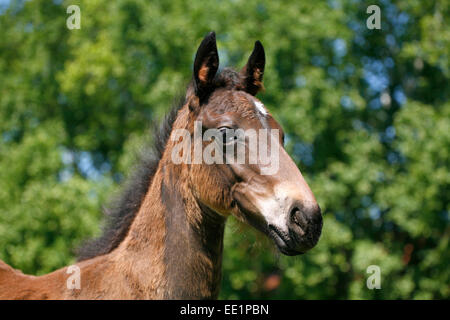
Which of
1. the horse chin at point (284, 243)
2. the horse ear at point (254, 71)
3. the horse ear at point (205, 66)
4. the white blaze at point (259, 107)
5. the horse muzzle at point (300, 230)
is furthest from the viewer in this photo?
the horse ear at point (254, 71)

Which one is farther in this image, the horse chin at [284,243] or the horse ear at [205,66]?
the horse ear at [205,66]

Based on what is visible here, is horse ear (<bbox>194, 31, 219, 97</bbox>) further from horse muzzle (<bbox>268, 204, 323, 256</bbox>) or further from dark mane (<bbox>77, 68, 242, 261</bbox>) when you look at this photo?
horse muzzle (<bbox>268, 204, 323, 256</bbox>)

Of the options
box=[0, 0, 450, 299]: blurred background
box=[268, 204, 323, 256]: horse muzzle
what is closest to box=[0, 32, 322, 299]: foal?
box=[268, 204, 323, 256]: horse muzzle

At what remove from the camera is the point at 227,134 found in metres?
3.36

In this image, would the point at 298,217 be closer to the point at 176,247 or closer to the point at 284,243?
the point at 284,243

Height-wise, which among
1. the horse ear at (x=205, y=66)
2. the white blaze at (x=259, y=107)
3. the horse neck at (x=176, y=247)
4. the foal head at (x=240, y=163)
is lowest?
the horse neck at (x=176, y=247)

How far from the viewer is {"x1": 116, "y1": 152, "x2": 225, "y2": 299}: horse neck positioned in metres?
3.41

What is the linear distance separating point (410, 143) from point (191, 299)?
42.3 feet

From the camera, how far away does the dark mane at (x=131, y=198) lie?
12.9ft

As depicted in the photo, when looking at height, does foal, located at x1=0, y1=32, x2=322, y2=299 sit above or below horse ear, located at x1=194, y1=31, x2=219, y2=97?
below

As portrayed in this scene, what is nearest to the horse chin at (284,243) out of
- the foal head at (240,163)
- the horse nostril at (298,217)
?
the foal head at (240,163)

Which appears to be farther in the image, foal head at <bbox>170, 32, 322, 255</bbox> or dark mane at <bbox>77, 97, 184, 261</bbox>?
dark mane at <bbox>77, 97, 184, 261</bbox>

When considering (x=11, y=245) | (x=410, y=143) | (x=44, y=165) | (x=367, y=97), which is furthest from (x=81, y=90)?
(x=410, y=143)

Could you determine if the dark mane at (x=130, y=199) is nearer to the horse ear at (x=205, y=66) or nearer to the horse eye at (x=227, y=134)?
the horse ear at (x=205, y=66)
